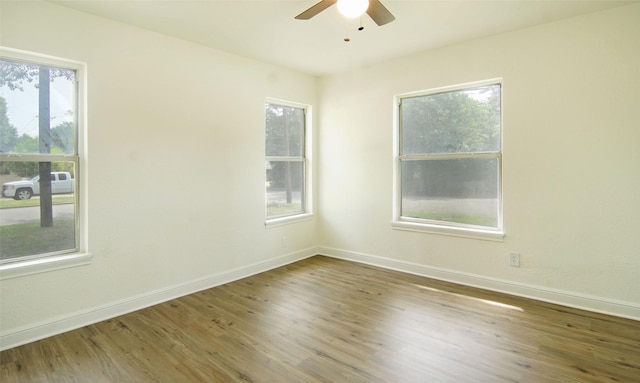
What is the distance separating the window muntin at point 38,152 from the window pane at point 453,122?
134 inches

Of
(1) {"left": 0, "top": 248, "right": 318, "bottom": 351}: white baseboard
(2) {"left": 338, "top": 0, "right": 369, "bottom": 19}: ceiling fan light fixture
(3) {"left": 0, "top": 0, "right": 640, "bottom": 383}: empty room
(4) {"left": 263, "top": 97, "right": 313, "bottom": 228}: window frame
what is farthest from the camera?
(4) {"left": 263, "top": 97, "right": 313, "bottom": 228}: window frame

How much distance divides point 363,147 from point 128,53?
2775 mm

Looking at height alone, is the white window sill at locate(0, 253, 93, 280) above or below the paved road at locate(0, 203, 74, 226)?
below

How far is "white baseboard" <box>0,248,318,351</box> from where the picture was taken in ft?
8.32

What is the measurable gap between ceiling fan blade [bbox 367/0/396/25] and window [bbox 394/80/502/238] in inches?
64.7

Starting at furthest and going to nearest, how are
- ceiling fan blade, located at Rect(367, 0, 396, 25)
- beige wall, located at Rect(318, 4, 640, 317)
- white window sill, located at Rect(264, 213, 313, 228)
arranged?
white window sill, located at Rect(264, 213, 313, 228) < beige wall, located at Rect(318, 4, 640, 317) < ceiling fan blade, located at Rect(367, 0, 396, 25)

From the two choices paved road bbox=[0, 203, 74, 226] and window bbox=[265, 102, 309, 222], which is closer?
paved road bbox=[0, 203, 74, 226]

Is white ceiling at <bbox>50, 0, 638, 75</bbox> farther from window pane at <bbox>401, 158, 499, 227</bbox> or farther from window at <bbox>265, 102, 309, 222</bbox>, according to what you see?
window pane at <bbox>401, 158, 499, 227</bbox>

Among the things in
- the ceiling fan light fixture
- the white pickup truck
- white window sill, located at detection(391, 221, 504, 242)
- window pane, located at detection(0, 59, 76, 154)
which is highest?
the ceiling fan light fixture

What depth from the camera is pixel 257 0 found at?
263 cm

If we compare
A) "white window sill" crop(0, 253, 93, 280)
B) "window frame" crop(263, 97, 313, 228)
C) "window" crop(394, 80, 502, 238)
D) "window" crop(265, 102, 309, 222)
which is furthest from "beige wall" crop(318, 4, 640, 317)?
"white window sill" crop(0, 253, 93, 280)

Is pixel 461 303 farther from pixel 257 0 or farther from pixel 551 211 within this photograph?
pixel 257 0

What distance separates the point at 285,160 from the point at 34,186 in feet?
8.68

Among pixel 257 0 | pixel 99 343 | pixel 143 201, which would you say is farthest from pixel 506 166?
pixel 99 343
